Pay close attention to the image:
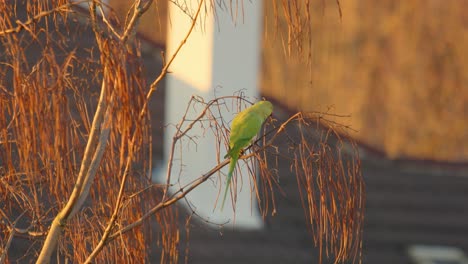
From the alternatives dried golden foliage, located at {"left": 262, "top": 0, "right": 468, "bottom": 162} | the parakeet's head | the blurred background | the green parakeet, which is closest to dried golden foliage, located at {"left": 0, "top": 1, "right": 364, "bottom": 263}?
the green parakeet

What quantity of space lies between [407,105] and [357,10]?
1500mm

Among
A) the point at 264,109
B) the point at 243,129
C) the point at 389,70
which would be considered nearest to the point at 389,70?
the point at 389,70

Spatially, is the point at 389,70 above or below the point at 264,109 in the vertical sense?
above

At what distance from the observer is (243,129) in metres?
4.08

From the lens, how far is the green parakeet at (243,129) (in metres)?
4.00

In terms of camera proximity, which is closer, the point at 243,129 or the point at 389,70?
the point at 243,129

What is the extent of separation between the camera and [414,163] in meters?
11.2

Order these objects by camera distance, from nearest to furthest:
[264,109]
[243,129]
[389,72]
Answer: [243,129] → [264,109] → [389,72]

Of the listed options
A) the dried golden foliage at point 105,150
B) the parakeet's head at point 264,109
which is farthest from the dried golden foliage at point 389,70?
the dried golden foliage at point 105,150

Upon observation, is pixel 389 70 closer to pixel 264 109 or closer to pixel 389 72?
pixel 389 72

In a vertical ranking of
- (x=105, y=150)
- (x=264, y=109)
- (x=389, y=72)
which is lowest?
(x=105, y=150)

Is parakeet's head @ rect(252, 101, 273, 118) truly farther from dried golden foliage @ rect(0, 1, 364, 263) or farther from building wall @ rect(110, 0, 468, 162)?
building wall @ rect(110, 0, 468, 162)

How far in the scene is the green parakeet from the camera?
4.00 m

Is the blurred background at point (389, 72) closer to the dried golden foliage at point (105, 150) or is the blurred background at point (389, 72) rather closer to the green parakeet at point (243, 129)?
the green parakeet at point (243, 129)
